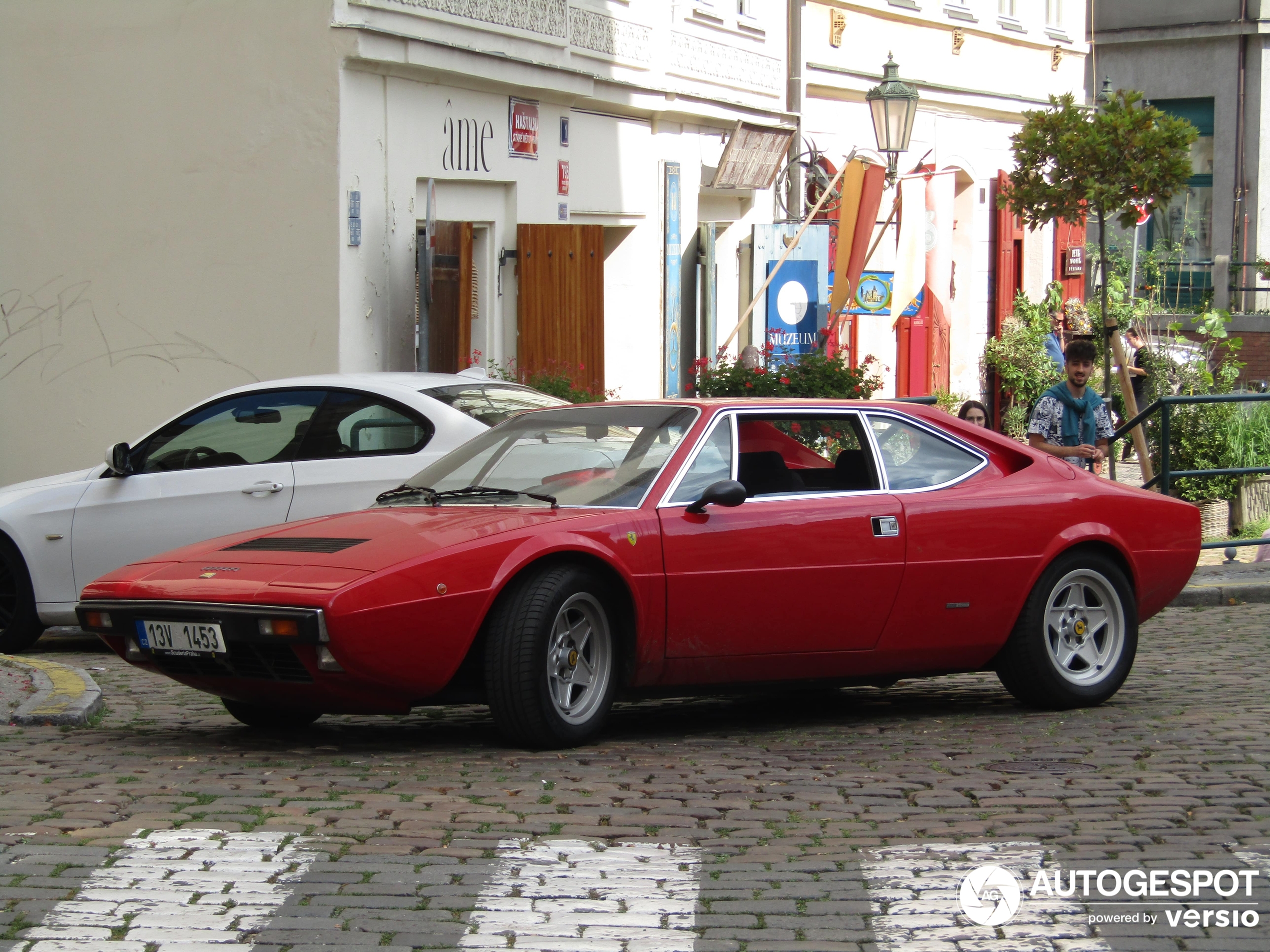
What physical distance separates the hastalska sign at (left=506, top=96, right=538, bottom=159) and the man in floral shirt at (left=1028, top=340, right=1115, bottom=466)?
6.54 meters

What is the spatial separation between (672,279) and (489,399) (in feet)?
32.5

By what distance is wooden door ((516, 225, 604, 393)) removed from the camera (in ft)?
53.1

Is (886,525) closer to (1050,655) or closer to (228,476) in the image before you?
(1050,655)

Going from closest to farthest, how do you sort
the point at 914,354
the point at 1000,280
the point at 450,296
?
the point at 450,296
the point at 914,354
the point at 1000,280

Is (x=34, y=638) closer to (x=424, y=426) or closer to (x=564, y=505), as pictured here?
(x=424, y=426)

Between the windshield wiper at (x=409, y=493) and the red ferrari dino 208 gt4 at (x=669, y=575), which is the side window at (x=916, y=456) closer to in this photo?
the red ferrari dino 208 gt4 at (x=669, y=575)

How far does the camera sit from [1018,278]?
2895cm

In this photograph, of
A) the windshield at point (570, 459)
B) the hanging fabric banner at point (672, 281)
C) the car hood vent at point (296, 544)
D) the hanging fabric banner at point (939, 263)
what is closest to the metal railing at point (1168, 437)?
the windshield at point (570, 459)

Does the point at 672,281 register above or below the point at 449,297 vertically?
above

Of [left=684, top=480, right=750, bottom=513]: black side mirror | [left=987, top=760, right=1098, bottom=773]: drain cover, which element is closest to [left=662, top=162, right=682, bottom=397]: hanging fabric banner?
[left=684, top=480, right=750, bottom=513]: black side mirror

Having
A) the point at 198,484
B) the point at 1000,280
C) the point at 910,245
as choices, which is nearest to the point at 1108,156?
the point at 910,245

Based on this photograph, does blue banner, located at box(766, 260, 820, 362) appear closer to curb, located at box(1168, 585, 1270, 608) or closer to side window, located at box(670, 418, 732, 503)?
curb, located at box(1168, 585, 1270, 608)

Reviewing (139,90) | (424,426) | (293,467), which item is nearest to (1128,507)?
(424,426)

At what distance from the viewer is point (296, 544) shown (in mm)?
6840
